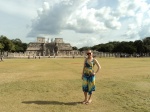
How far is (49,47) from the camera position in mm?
143500

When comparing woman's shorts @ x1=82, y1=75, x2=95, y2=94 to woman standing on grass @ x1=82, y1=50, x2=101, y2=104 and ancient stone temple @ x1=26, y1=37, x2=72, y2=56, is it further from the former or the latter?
ancient stone temple @ x1=26, y1=37, x2=72, y2=56

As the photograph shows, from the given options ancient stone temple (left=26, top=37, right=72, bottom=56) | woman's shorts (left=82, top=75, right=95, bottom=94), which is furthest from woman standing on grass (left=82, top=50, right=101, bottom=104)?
ancient stone temple (left=26, top=37, right=72, bottom=56)

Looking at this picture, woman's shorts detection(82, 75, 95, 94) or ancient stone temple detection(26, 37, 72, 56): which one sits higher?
ancient stone temple detection(26, 37, 72, 56)

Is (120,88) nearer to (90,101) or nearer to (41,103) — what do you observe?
(90,101)

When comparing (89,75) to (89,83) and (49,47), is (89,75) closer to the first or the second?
(89,83)

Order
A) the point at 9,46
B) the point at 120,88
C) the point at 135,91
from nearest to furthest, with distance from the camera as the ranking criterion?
the point at 135,91
the point at 120,88
the point at 9,46

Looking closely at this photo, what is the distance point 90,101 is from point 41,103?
2.34 m

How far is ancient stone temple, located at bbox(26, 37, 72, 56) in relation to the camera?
449ft

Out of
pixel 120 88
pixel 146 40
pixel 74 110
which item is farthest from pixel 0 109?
pixel 146 40

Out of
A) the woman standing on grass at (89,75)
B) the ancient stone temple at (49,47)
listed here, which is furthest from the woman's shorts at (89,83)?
the ancient stone temple at (49,47)

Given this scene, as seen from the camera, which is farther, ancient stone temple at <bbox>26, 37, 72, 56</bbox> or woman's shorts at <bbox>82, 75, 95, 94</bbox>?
ancient stone temple at <bbox>26, 37, 72, 56</bbox>

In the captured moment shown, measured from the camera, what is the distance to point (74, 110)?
9.83 m

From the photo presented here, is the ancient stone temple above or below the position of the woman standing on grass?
above

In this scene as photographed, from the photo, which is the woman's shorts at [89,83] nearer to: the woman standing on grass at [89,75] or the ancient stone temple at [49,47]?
the woman standing on grass at [89,75]
